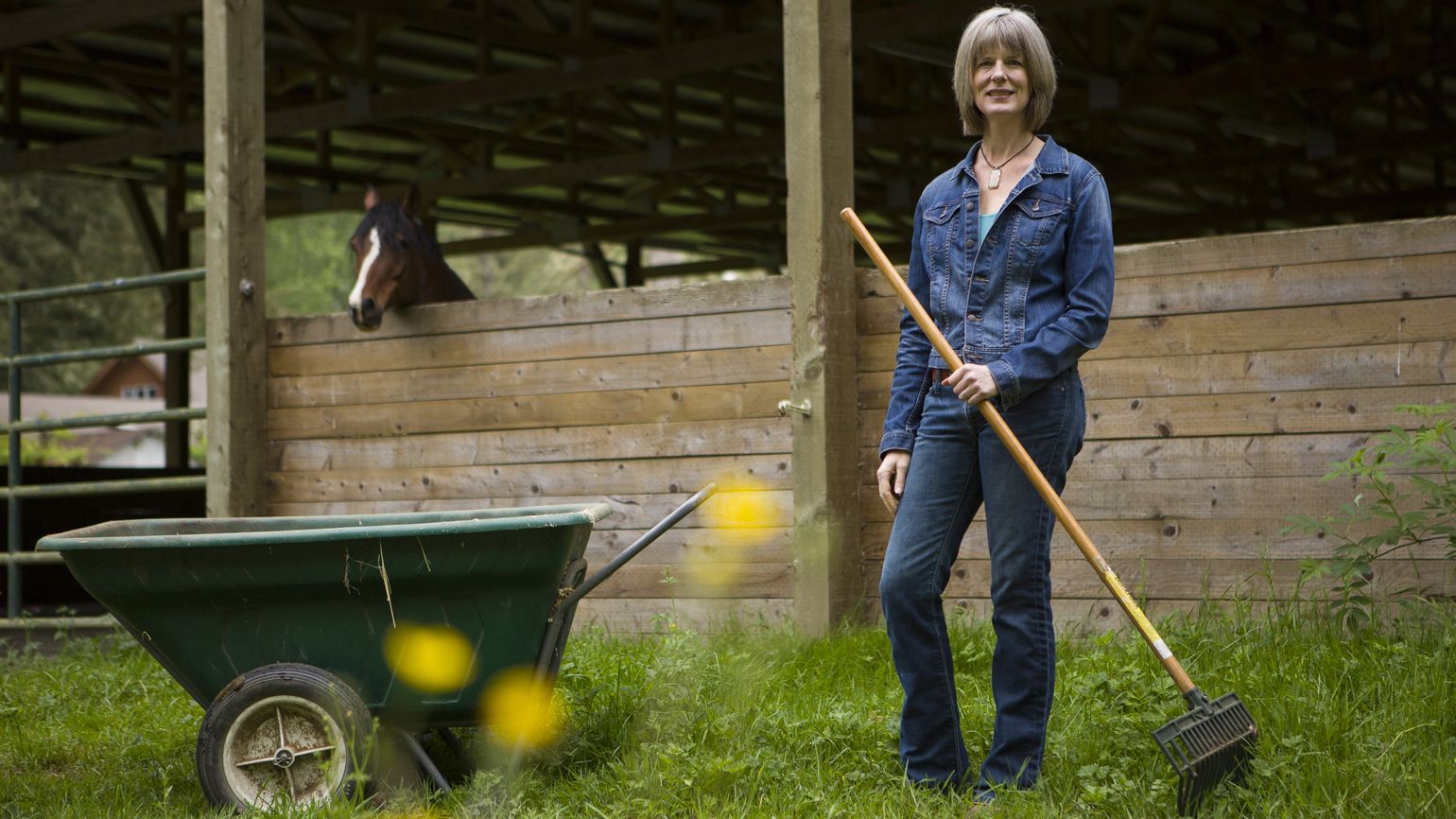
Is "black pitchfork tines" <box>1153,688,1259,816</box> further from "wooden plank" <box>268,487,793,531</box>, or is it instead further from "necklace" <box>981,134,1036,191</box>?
"wooden plank" <box>268,487,793,531</box>

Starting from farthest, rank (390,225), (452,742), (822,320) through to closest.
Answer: (390,225)
(822,320)
(452,742)

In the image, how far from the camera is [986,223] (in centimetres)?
327

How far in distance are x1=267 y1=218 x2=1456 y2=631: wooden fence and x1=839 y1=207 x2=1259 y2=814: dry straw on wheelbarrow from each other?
1496 mm

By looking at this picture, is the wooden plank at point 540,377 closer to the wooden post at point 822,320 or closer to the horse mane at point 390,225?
the wooden post at point 822,320

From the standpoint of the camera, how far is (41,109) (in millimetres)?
12430

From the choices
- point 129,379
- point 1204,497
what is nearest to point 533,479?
point 1204,497

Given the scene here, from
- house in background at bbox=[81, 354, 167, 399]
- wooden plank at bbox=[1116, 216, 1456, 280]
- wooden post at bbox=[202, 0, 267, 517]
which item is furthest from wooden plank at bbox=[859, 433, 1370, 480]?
house in background at bbox=[81, 354, 167, 399]

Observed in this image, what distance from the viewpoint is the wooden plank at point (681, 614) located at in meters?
5.25

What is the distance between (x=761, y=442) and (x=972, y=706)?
5.41 ft

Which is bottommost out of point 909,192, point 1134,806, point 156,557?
Result: point 1134,806

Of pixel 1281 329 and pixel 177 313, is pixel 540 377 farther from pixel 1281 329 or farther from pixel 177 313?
pixel 177 313

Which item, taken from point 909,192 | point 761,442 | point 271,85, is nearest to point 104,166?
point 271,85

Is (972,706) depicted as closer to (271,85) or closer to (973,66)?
(973,66)

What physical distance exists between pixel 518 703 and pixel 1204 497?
2.32 meters
